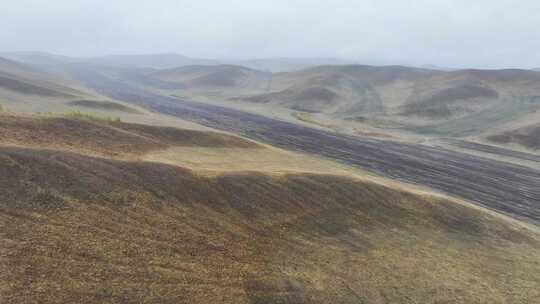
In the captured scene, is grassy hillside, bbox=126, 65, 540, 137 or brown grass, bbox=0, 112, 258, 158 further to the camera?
grassy hillside, bbox=126, 65, 540, 137

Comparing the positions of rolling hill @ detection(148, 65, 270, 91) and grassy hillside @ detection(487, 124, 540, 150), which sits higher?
rolling hill @ detection(148, 65, 270, 91)

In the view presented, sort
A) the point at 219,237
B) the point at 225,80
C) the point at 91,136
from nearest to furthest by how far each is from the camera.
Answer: the point at 219,237, the point at 91,136, the point at 225,80

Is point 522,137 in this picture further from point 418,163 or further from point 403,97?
point 403,97

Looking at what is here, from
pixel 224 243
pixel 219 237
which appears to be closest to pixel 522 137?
pixel 219 237

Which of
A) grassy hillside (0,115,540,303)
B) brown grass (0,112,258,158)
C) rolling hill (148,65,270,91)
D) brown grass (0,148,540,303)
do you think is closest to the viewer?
brown grass (0,148,540,303)

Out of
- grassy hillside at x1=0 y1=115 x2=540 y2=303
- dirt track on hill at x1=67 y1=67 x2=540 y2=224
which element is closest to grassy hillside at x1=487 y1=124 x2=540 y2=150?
dirt track on hill at x1=67 y1=67 x2=540 y2=224

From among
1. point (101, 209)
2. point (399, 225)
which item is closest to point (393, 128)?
point (399, 225)

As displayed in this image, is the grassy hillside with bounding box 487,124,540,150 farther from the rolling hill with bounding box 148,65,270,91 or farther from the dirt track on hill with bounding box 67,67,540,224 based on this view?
the rolling hill with bounding box 148,65,270,91

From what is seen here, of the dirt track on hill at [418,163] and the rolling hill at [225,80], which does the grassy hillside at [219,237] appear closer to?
the dirt track on hill at [418,163]
